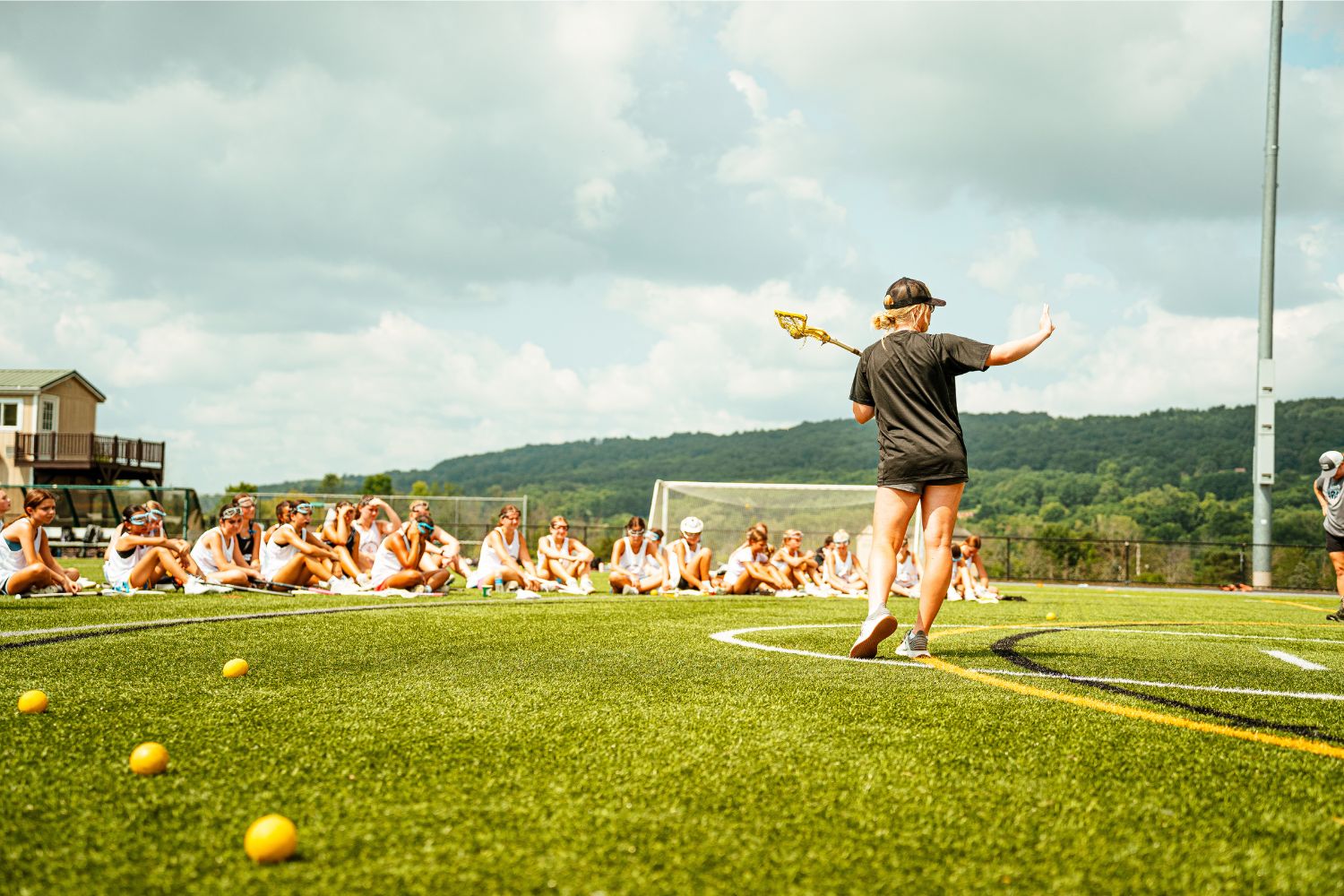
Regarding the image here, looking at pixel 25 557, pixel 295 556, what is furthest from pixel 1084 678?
pixel 295 556

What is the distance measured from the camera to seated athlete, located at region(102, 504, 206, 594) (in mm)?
12344

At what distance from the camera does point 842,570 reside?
A: 17.9m

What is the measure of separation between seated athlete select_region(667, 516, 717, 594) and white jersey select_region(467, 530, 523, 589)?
260 cm

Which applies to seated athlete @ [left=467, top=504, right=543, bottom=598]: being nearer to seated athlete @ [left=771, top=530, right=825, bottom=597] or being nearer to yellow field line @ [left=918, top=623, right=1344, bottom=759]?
seated athlete @ [left=771, top=530, right=825, bottom=597]

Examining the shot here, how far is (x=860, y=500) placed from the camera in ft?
93.9

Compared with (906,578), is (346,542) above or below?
above

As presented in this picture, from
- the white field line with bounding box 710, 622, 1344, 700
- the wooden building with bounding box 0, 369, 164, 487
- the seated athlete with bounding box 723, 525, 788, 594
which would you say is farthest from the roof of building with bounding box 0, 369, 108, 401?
the white field line with bounding box 710, 622, 1344, 700

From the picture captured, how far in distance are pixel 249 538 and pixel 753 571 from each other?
7362mm

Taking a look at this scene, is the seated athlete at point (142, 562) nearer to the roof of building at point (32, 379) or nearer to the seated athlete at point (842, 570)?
the seated athlete at point (842, 570)

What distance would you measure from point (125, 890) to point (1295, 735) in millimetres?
3595

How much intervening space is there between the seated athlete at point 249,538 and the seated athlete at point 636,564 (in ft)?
16.7

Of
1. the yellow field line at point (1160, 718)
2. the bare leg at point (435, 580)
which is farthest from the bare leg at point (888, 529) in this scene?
the bare leg at point (435, 580)

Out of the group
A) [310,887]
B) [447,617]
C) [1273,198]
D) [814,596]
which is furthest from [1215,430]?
[310,887]

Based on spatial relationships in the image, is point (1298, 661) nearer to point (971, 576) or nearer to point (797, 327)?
point (797, 327)
